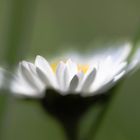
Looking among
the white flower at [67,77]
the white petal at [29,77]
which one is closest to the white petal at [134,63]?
the white flower at [67,77]

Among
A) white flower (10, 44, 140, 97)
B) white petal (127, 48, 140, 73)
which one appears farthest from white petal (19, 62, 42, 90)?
white petal (127, 48, 140, 73)

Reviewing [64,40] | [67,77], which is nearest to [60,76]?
[67,77]

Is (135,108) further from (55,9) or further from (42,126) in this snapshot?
(55,9)

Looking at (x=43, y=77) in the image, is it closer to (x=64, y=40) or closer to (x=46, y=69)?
(x=46, y=69)

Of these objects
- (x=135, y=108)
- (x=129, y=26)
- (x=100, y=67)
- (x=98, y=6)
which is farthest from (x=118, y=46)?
(x=98, y=6)

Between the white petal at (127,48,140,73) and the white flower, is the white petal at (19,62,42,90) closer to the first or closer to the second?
the white flower

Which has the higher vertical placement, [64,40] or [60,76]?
[64,40]
